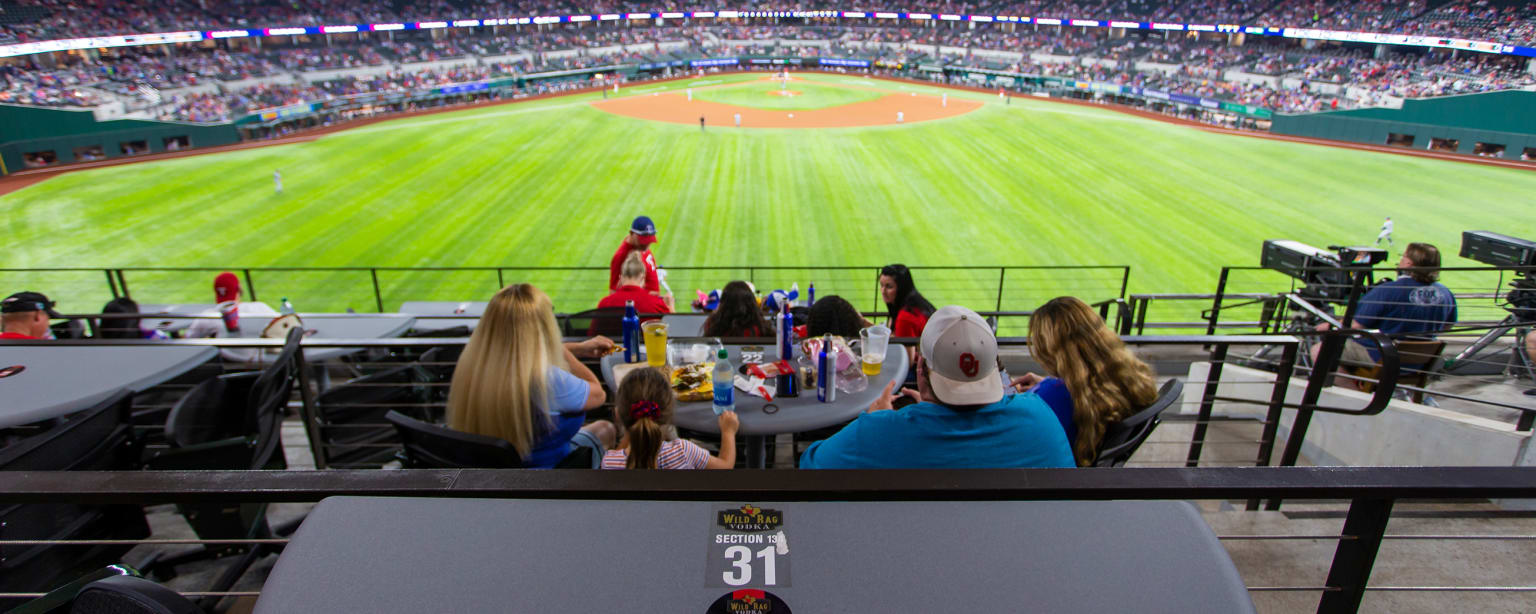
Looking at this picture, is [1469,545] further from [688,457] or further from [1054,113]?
[1054,113]

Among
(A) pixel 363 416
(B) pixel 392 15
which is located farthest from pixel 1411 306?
(B) pixel 392 15

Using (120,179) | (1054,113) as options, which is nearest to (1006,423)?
(120,179)

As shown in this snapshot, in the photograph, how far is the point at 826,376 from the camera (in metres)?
4.19

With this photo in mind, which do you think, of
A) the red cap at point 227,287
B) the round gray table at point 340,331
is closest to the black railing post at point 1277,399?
the round gray table at point 340,331

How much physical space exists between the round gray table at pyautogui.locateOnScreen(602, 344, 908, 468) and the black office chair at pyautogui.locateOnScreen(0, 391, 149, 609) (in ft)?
8.37

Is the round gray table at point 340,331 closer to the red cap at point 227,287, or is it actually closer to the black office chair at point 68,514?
the red cap at point 227,287

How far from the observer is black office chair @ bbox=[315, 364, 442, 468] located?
16.4ft

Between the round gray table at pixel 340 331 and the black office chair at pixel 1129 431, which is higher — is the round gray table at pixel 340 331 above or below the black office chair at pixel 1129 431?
below

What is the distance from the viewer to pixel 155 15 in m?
39.0

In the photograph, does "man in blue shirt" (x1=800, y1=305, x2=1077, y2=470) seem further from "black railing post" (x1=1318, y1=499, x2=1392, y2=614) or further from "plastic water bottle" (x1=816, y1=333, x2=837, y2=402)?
"plastic water bottle" (x1=816, y1=333, x2=837, y2=402)

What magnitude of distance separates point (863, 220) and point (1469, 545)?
1638 cm

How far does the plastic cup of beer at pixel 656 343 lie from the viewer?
4664mm

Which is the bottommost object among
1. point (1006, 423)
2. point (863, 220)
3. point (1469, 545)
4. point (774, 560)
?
point (863, 220)

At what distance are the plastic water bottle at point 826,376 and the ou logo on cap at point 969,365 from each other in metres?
1.53
